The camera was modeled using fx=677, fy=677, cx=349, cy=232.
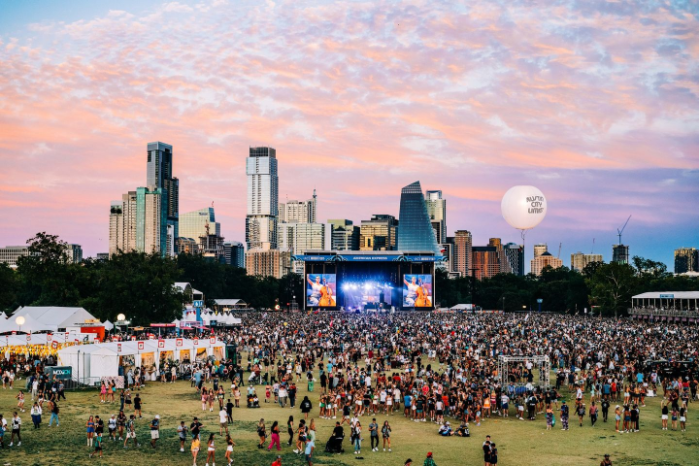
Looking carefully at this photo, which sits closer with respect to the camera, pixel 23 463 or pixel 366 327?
pixel 23 463

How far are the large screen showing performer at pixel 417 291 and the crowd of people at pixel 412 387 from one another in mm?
49839

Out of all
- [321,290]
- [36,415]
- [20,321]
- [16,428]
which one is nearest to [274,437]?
[16,428]

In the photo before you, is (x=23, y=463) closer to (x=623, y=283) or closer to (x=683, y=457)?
(x=683, y=457)

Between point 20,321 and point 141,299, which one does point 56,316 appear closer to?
point 20,321

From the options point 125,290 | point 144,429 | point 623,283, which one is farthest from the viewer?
point 623,283

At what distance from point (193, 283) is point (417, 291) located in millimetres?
56616

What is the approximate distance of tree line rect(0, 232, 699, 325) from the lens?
61344mm

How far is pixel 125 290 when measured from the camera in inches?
2392

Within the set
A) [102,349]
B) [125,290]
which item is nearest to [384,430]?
[102,349]

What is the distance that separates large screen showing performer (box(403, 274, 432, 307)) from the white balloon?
6171cm

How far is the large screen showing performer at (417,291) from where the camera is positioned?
330 ft

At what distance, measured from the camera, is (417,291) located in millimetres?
101312

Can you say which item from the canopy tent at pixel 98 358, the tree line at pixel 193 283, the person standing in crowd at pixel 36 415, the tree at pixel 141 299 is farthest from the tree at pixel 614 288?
the person standing in crowd at pixel 36 415

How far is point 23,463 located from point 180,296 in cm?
4525
